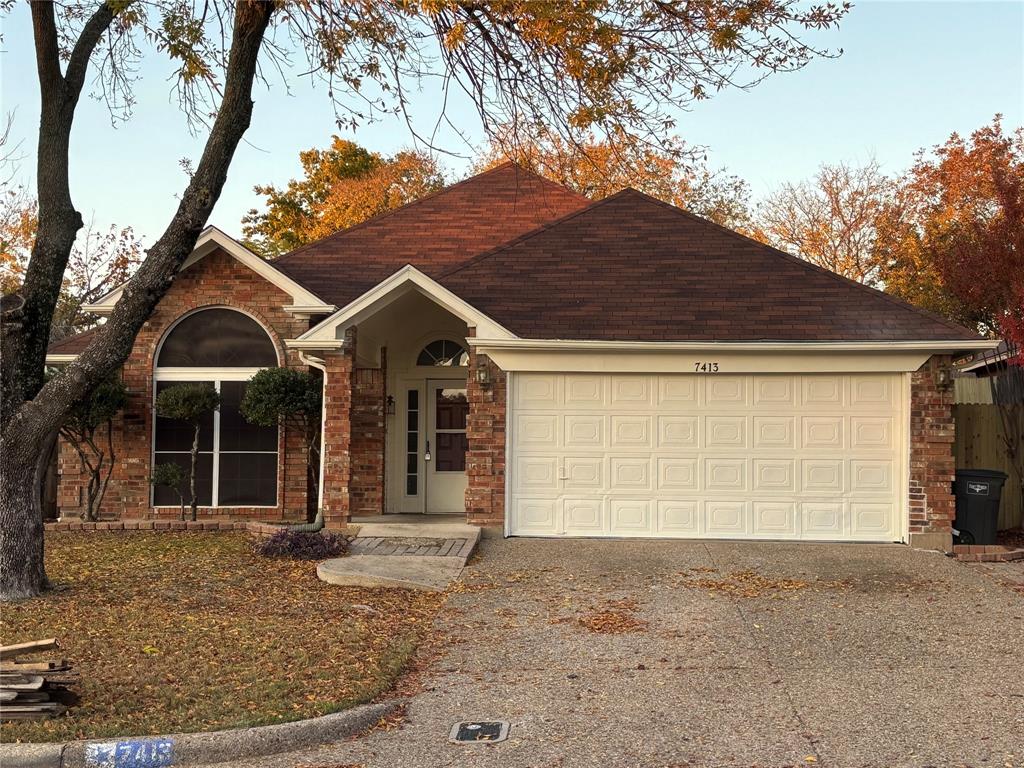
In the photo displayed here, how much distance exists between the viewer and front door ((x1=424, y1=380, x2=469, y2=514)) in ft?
48.2

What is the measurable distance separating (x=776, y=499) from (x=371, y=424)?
5928 millimetres

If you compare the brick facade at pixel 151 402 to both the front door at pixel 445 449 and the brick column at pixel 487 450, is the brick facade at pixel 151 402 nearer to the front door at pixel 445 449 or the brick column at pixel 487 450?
the front door at pixel 445 449

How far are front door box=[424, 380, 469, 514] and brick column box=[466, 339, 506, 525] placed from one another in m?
2.17

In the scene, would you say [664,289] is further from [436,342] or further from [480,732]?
[480,732]

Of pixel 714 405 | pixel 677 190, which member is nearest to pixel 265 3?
pixel 714 405

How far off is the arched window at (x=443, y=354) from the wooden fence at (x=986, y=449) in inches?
286

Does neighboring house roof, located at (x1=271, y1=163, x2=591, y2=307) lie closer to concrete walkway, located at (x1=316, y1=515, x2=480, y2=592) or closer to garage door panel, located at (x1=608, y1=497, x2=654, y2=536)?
concrete walkway, located at (x1=316, y1=515, x2=480, y2=592)

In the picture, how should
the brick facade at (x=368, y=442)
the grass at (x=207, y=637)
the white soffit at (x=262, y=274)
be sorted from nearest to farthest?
the grass at (x=207, y=637) → the white soffit at (x=262, y=274) → the brick facade at (x=368, y=442)

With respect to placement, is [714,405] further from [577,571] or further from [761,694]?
[761,694]

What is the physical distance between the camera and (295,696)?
5.94 m

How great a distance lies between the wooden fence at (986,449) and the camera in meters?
14.2

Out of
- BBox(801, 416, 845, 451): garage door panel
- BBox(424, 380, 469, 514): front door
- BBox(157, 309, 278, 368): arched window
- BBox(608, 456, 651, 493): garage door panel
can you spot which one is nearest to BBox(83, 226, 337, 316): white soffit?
BBox(157, 309, 278, 368): arched window

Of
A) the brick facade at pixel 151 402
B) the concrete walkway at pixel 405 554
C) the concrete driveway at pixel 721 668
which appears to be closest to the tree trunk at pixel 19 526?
the concrete walkway at pixel 405 554

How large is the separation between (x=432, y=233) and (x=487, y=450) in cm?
567
